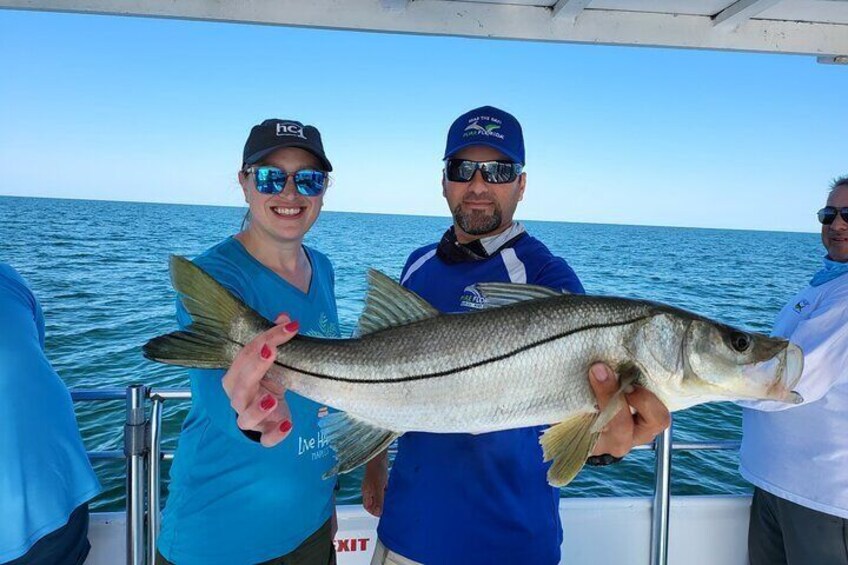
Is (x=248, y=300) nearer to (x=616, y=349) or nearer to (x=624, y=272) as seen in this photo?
(x=616, y=349)

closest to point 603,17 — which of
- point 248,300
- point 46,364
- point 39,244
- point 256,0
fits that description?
point 256,0

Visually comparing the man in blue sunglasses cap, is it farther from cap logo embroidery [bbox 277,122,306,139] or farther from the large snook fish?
cap logo embroidery [bbox 277,122,306,139]

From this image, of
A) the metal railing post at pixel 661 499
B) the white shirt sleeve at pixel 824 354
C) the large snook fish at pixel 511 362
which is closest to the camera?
the large snook fish at pixel 511 362

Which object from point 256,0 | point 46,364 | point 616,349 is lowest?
point 46,364

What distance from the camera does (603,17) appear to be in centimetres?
357

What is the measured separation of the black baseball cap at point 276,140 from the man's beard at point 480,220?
77 centimetres

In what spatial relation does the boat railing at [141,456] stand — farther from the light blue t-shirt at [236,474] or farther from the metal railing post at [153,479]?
the light blue t-shirt at [236,474]

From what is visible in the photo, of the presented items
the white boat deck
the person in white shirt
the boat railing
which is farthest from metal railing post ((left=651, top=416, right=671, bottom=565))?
the person in white shirt

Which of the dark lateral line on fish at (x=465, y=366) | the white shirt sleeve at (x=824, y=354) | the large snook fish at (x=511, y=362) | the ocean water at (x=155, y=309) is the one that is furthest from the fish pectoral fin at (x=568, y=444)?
the ocean water at (x=155, y=309)

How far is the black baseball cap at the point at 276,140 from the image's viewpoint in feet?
8.19

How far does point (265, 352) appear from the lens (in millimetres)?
1961

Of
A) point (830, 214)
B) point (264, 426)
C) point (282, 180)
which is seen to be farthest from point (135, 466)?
point (830, 214)

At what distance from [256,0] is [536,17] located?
6.02 ft

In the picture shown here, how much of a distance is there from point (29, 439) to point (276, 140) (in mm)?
1672
